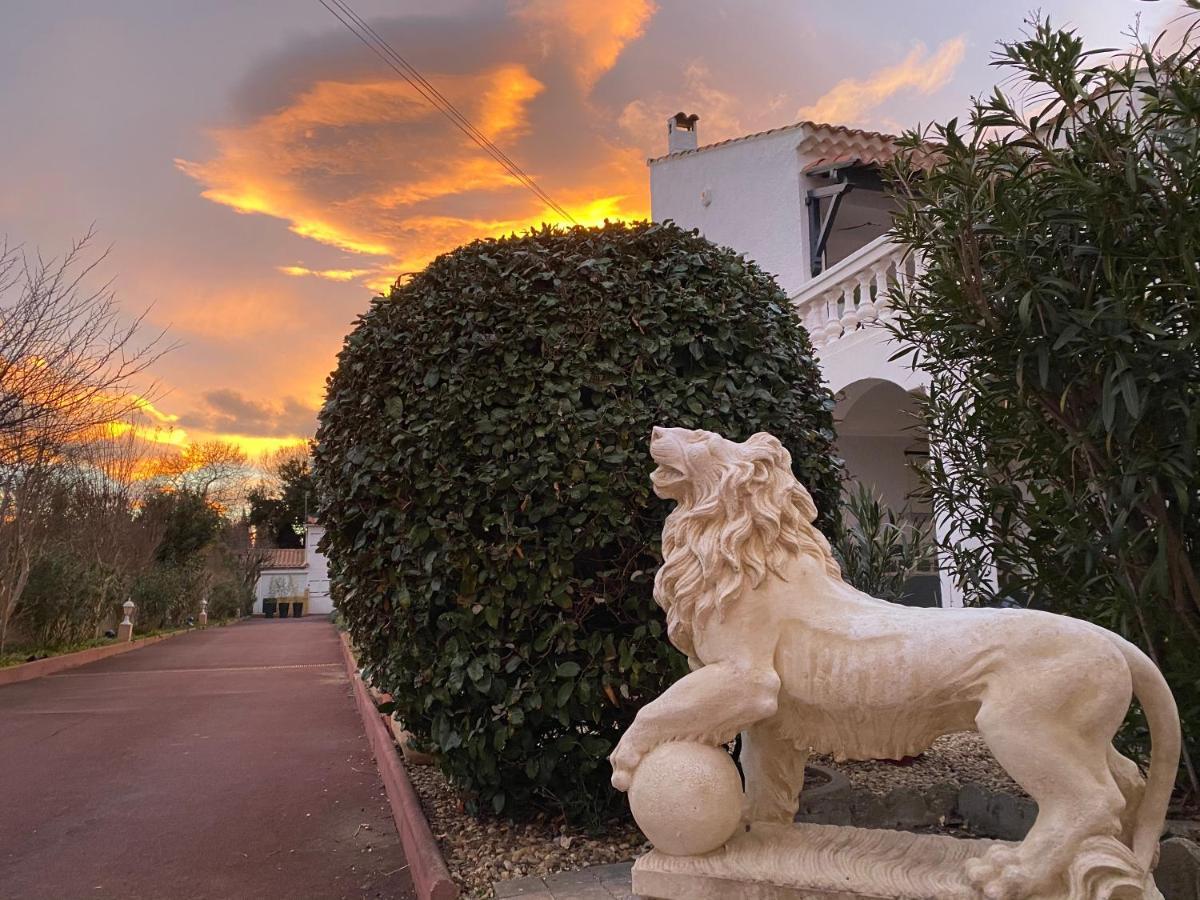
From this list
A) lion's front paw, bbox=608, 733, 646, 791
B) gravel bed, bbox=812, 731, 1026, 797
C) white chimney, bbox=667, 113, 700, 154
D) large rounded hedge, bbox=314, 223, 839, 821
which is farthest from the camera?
white chimney, bbox=667, 113, 700, 154

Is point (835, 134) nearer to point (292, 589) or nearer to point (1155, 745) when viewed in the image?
point (1155, 745)

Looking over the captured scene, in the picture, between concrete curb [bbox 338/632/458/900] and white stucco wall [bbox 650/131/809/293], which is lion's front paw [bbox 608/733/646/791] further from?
white stucco wall [bbox 650/131/809/293]

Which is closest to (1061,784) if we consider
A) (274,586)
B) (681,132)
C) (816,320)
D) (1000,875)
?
(1000,875)

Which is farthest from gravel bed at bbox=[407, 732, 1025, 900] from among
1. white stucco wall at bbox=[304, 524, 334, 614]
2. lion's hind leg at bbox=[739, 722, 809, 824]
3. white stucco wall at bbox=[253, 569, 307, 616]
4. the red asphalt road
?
white stucco wall at bbox=[253, 569, 307, 616]

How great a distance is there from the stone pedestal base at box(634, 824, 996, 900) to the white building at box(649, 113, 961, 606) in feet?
21.7

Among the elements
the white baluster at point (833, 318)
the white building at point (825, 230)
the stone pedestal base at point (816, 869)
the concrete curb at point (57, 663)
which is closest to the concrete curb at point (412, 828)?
the stone pedestal base at point (816, 869)

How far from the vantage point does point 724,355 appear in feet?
12.3

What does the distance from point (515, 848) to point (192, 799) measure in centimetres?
281

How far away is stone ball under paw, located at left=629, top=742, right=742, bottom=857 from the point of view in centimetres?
219

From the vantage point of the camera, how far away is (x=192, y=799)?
5195 mm

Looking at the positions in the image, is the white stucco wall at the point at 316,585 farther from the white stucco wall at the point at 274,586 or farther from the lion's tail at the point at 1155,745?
the lion's tail at the point at 1155,745

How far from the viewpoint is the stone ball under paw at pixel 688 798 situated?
2189mm

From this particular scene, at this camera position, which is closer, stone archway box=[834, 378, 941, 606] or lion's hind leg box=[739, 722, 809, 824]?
lion's hind leg box=[739, 722, 809, 824]

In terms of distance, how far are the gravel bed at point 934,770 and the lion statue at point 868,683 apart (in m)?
2.28
